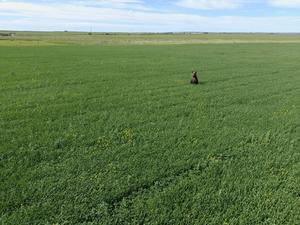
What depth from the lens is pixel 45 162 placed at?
23.9 ft

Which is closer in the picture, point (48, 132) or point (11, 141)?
point (11, 141)

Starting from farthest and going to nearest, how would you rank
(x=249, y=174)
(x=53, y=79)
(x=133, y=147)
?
(x=53, y=79) → (x=133, y=147) → (x=249, y=174)

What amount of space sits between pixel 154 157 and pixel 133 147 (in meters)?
0.75

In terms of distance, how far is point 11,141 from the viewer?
8.30 meters

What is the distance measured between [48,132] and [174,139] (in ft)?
10.8

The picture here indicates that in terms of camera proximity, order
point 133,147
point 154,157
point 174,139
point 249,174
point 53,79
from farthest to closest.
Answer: point 53,79 < point 174,139 < point 133,147 < point 154,157 < point 249,174

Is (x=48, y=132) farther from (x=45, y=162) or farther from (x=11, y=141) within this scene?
(x=45, y=162)

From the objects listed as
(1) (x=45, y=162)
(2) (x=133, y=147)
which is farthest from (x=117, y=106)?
(1) (x=45, y=162)

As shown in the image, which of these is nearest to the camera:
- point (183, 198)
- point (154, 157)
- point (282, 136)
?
point (183, 198)

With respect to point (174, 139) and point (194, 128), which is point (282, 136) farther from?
point (174, 139)

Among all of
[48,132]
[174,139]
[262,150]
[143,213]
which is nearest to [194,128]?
[174,139]

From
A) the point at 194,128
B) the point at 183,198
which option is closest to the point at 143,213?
the point at 183,198

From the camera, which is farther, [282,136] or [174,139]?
[282,136]

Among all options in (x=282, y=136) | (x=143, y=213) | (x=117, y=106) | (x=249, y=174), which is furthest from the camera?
(x=117, y=106)
